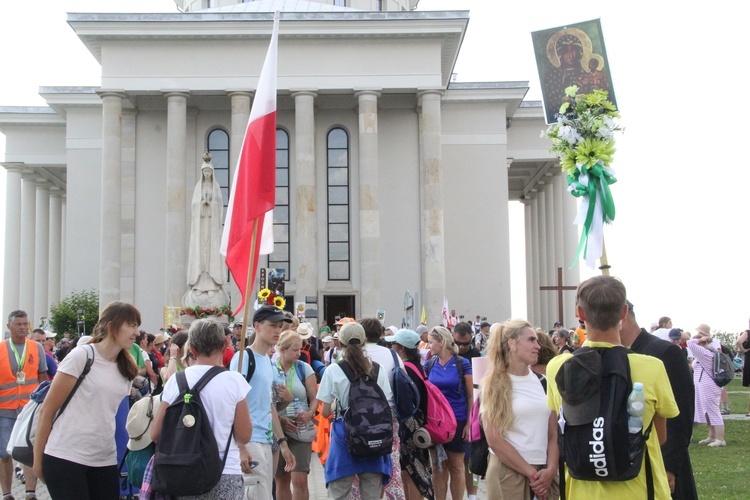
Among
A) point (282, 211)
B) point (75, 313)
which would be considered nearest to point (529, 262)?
point (282, 211)

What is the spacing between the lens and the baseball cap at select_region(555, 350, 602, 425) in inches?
173

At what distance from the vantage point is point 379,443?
746 cm

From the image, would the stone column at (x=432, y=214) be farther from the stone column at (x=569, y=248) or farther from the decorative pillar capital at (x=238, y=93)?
the stone column at (x=569, y=248)

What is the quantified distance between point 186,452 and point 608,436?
7.85ft

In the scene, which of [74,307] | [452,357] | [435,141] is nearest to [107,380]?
[452,357]

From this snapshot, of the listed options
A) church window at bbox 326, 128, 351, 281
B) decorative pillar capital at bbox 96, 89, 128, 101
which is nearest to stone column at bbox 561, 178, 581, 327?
church window at bbox 326, 128, 351, 281

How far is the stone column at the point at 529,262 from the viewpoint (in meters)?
51.5

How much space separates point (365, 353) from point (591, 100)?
2755mm

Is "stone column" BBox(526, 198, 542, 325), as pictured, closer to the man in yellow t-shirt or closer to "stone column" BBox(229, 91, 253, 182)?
"stone column" BBox(229, 91, 253, 182)

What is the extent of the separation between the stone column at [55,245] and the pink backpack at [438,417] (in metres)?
42.4

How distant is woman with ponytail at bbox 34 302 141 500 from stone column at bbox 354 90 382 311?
94.3 ft

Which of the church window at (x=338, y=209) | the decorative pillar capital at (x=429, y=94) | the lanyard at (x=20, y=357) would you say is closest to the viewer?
the lanyard at (x=20, y=357)

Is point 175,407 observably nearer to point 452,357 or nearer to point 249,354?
point 249,354

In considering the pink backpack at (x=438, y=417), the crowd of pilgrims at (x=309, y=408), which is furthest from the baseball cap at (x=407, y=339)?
the pink backpack at (x=438, y=417)
